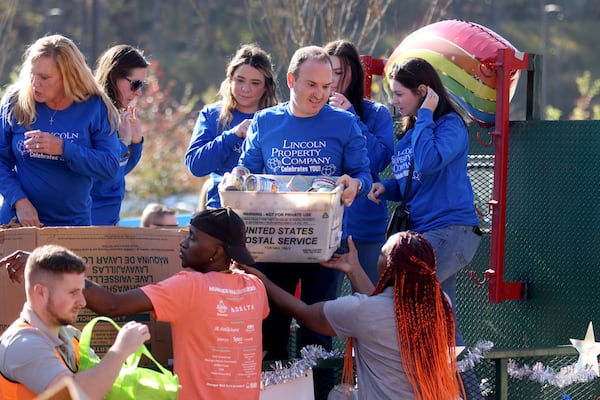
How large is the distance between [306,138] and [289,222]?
540mm

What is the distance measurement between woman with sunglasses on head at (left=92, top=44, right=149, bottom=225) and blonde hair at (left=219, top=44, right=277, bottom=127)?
626 mm

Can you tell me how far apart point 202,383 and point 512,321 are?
10.1 feet

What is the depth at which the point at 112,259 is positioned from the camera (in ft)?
17.0

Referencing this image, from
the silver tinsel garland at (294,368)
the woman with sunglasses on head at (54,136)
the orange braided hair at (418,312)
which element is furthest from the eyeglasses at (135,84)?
the orange braided hair at (418,312)

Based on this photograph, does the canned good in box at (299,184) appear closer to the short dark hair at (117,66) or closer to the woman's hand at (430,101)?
the woman's hand at (430,101)

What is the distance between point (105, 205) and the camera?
21.4 feet

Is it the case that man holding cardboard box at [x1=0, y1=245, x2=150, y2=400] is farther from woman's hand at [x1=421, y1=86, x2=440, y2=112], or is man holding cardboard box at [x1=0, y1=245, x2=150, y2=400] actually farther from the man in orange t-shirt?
woman's hand at [x1=421, y1=86, x2=440, y2=112]

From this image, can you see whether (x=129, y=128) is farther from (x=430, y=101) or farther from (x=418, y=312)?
(x=418, y=312)

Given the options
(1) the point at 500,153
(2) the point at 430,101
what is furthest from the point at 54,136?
(1) the point at 500,153

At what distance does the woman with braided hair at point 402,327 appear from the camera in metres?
4.76

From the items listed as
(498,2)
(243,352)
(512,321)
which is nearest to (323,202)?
(243,352)

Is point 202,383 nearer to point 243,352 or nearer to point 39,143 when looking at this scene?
point 243,352

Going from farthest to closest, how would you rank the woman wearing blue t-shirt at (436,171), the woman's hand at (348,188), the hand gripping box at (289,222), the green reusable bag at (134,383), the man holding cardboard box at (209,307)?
1. the woman wearing blue t-shirt at (436,171)
2. the woman's hand at (348,188)
3. the hand gripping box at (289,222)
4. the man holding cardboard box at (209,307)
5. the green reusable bag at (134,383)

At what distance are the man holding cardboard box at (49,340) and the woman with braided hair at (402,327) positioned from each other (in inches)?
46.2
